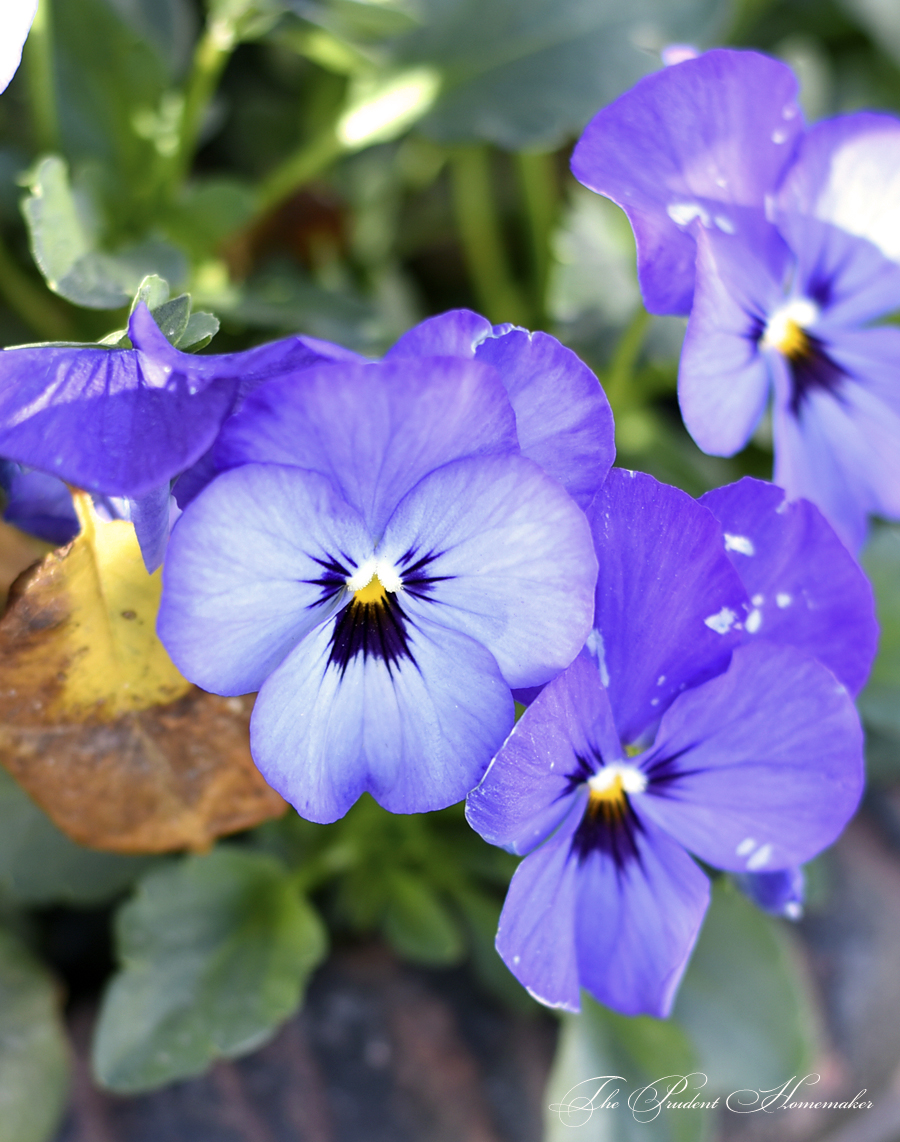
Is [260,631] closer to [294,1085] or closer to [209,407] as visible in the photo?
[209,407]

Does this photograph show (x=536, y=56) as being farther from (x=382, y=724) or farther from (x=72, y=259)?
(x=382, y=724)

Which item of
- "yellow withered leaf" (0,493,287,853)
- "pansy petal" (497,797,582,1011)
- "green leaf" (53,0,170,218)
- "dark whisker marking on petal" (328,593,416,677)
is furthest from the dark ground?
"green leaf" (53,0,170,218)

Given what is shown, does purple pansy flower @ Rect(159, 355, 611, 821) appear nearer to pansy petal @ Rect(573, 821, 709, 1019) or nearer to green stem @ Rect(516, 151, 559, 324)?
pansy petal @ Rect(573, 821, 709, 1019)

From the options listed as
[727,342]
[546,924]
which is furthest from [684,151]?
[546,924]

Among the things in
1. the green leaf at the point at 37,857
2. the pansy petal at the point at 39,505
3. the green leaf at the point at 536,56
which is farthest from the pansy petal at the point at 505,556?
the green leaf at the point at 536,56

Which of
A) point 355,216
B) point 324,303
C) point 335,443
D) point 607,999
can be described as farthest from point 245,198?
point 607,999

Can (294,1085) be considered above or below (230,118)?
below

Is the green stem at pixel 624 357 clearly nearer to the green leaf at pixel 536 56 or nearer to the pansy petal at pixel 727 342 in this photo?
the pansy petal at pixel 727 342
